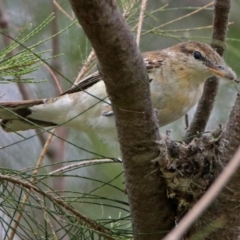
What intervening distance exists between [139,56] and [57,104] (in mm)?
1745

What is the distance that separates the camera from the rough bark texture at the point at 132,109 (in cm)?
168

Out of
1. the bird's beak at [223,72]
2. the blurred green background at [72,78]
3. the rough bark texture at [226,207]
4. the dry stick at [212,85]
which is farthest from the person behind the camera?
the blurred green background at [72,78]

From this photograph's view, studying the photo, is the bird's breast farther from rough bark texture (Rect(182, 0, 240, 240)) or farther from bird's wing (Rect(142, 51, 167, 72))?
rough bark texture (Rect(182, 0, 240, 240))

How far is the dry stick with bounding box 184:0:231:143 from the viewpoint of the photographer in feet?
9.92

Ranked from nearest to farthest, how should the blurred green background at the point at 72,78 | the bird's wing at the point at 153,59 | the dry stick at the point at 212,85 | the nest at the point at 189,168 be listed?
1. the nest at the point at 189,168
2. the dry stick at the point at 212,85
3. the bird's wing at the point at 153,59
4. the blurred green background at the point at 72,78

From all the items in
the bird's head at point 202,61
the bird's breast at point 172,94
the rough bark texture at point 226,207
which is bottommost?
the rough bark texture at point 226,207

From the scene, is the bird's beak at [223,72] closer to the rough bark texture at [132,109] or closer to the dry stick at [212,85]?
the dry stick at [212,85]

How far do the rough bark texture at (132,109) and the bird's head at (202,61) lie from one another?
1032mm

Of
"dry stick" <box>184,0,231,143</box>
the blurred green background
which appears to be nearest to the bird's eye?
"dry stick" <box>184,0,231,143</box>

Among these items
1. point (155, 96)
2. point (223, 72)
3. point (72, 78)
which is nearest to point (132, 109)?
point (155, 96)

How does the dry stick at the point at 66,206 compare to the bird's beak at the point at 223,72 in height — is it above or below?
below

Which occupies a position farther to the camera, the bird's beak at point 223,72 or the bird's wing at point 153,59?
the bird's wing at point 153,59

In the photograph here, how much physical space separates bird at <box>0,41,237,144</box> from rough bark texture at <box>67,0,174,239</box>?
84 centimetres

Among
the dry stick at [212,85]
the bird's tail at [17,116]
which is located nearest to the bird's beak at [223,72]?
the dry stick at [212,85]
